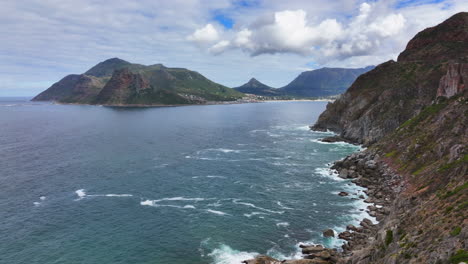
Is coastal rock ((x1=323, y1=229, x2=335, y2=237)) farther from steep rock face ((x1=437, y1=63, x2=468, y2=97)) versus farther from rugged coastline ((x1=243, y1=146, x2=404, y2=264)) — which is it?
steep rock face ((x1=437, y1=63, x2=468, y2=97))

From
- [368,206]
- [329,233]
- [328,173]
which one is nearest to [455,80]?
[328,173]

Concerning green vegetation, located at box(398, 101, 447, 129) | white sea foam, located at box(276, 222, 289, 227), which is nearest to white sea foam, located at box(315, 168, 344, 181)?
green vegetation, located at box(398, 101, 447, 129)

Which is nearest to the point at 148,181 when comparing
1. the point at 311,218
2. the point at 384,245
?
the point at 311,218

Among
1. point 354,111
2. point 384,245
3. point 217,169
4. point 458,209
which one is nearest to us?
point 458,209

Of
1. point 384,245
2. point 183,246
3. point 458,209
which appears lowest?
point 183,246

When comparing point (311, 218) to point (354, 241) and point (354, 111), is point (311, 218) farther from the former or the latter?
point (354, 111)

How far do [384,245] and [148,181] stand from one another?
73191mm

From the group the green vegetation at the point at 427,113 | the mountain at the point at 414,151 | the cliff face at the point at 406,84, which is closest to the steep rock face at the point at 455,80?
the cliff face at the point at 406,84

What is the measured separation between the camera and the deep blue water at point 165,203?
60.3m

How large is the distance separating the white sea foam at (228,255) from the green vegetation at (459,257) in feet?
106

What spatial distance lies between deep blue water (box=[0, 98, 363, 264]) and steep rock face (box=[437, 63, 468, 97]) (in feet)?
155

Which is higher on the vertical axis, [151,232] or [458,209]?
[458,209]

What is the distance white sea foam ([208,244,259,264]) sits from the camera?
182ft

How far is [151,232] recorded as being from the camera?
6656 centimetres
